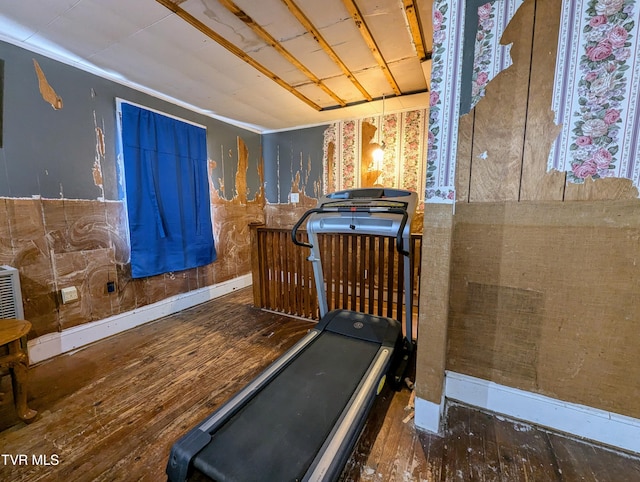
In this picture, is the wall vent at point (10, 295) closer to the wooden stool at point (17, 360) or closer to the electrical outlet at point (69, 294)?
the wooden stool at point (17, 360)

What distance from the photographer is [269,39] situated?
6.75 feet

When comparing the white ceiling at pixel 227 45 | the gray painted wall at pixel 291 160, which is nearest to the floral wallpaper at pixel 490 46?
the white ceiling at pixel 227 45

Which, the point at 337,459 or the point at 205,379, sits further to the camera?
the point at 205,379

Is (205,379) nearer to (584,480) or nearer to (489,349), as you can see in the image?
(489,349)

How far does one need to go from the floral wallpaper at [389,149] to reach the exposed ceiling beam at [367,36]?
90 centimetres

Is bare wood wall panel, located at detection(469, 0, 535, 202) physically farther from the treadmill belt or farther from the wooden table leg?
the wooden table leg

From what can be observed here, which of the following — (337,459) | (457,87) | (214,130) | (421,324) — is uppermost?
(214,130)

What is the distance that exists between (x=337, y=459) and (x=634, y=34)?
2.37m

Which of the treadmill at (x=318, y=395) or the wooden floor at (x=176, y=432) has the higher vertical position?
the treadmill at (x=318, y=395)

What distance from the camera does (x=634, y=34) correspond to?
48.9 inches

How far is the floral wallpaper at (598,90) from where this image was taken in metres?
1.27

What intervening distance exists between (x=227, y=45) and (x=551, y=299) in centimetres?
288

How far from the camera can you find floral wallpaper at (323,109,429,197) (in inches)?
140

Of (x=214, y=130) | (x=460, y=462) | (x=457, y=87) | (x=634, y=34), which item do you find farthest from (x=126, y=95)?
(x=460, y=462)
